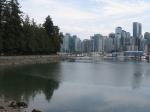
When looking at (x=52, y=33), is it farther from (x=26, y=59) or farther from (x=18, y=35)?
(x=18, y=35)

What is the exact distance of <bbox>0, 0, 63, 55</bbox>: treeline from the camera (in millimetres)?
83125

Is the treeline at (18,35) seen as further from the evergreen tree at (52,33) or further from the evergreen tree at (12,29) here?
the evergreen tree at (52,33)

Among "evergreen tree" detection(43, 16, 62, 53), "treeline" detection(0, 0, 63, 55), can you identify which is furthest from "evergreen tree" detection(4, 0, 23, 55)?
"evergreen tree" detection(43, 16, 62, 53)

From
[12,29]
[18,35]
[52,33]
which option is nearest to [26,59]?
[18,35]

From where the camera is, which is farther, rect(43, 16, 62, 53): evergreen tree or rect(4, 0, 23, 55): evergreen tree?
rect(43, 16, 62, 53): evergreen tree

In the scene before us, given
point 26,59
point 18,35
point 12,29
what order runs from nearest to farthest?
point 12,29 → point 18,35 → point 26,59

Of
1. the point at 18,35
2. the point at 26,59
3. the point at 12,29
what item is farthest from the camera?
the point at 26,59

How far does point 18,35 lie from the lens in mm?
87375

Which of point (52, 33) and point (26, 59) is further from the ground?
point (52, 33)

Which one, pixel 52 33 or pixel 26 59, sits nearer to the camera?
pixel 26 59

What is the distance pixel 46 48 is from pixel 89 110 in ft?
271

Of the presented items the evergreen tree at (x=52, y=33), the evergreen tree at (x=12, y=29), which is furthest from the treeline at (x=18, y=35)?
the evergreen tree at (x=52, y=33)

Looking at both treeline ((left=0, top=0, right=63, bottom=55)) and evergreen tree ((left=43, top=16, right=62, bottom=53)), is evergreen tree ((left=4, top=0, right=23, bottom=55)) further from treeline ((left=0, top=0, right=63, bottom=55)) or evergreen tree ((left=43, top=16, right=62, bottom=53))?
evergreen tree ((left=43, top=16, right=62, bottom=53))

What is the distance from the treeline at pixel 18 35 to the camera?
83.1 metres
